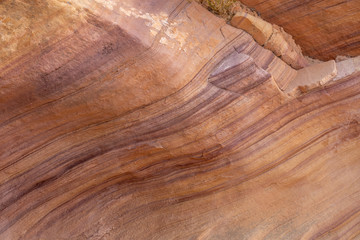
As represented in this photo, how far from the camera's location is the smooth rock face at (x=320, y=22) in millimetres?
2693

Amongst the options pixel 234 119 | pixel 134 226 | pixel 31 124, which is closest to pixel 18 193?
pixel 31 124

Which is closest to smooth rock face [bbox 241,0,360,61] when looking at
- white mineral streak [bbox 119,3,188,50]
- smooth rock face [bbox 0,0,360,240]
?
smooth rock face [bbox 0,0,360,240]

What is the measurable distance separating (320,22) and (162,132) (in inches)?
68.6

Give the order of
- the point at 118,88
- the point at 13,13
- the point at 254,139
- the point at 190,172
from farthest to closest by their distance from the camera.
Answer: the point at 190,172 → the point at 254,139 → the point at 118,88 → the point at 13,13

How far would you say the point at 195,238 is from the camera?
2.82 m

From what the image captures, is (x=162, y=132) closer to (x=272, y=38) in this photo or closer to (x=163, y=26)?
(x=163, y=26)

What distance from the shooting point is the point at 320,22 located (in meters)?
2.79

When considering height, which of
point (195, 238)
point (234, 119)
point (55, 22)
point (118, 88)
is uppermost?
point (55, 22)

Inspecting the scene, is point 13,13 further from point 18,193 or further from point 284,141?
point 284,141

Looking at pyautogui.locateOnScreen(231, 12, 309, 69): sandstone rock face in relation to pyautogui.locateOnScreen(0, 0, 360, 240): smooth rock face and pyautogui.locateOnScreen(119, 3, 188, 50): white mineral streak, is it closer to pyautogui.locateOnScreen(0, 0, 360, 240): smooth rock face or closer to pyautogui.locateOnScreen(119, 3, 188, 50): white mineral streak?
pyautogui.locateOnScreen(0, 0, 360, 240): smooth rock face

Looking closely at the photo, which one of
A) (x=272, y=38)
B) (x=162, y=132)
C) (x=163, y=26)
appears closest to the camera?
(x=163, y=26)

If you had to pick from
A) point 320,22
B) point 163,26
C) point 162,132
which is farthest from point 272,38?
point 162,132

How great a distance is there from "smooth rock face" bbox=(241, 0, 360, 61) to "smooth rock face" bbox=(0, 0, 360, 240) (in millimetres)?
357

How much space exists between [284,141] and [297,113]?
0.88 ft
